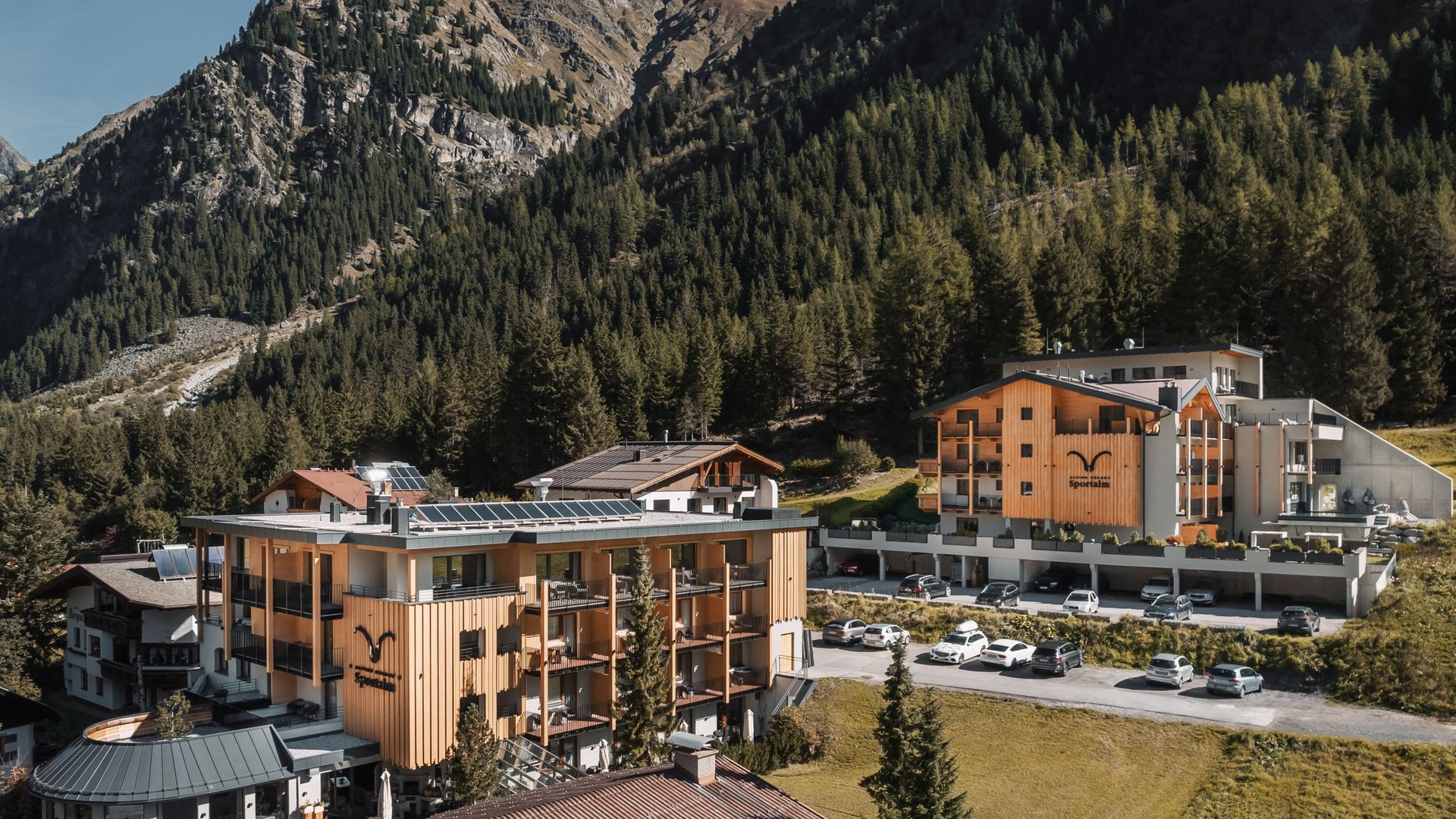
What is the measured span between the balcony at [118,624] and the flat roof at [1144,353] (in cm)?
4714

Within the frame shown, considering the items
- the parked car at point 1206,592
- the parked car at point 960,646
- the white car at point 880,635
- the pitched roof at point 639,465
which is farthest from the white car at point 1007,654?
the pitched roof at point 639,465

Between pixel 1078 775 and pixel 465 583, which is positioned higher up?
pixel 465 583

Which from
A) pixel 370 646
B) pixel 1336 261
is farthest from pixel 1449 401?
pixel 370 646

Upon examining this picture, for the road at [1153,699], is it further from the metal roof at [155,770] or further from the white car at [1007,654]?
the metal roof at [155,770]

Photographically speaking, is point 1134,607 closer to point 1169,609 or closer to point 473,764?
point 1169,609

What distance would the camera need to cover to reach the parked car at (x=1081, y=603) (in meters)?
46.1

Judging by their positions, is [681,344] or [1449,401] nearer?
[1449,401]

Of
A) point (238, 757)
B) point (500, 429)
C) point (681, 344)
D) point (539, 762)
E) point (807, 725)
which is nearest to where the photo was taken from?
point (238, 757)

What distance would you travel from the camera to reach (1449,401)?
73750 mm

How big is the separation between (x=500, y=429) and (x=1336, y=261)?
202 feet

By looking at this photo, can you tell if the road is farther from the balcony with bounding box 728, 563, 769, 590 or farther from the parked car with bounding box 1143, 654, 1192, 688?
the balcony with bounding box 728, 563, 769, 590

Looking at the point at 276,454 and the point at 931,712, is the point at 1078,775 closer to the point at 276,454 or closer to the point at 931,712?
the point at 931,712

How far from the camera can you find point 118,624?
4403cm

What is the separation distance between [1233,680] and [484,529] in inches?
1020
